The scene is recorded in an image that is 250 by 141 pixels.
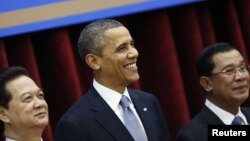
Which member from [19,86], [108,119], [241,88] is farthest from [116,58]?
[241,88]

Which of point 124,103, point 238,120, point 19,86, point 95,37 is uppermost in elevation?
point 95,37

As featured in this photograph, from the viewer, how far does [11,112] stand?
1911 millimetres

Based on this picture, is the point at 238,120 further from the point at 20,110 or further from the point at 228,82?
the point at 20,110

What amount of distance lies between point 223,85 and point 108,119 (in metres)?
0.41

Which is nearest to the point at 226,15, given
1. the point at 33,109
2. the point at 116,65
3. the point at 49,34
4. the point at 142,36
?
the point at 142,36

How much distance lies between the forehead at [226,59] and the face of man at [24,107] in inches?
23.5

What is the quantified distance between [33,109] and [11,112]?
63 millimetres

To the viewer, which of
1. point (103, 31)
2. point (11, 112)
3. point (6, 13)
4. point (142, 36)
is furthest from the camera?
point (142, 36)

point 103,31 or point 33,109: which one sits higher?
point 103,31

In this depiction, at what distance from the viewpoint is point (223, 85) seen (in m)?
2.16

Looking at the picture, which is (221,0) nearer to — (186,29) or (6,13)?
(186,29)

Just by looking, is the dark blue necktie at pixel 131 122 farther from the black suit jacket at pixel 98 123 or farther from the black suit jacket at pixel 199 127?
the black suit jacket at pixel 199 127

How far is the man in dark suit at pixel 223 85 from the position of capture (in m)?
2.13

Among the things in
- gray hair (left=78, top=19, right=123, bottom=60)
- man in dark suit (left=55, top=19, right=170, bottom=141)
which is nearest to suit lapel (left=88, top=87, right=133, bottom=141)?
man in dark suit (left=55, top=19, right=170, bottom=141)
